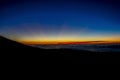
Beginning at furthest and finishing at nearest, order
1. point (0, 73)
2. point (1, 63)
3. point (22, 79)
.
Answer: point (1, 63)
point (0, 73)
point (22, 79)

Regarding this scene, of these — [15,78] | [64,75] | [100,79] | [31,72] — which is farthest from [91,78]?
[15,78]

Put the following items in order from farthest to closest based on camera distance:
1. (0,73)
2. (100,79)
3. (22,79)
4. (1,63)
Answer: (1,63) → (100,79) → (0,73) → (22,79)

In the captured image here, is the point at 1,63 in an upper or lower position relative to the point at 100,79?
upper

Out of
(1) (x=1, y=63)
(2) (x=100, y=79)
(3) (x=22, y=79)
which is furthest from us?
(1) (x=1, y=63)

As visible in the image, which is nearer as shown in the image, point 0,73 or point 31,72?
point 0,73

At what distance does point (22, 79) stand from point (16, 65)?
11.9ft

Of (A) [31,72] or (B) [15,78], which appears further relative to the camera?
(A) [31,72]

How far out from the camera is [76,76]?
1393 centimetres

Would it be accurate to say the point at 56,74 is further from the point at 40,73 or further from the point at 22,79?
the point at 22,79

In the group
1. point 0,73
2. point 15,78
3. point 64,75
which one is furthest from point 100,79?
point 0,73

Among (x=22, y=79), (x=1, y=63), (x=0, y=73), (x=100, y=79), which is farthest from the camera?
(x=1, y=63)

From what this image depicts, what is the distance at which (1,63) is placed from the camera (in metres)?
15.2

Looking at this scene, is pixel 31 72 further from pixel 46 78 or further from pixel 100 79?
pixel 100 79

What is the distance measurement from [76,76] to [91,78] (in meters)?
1.17
